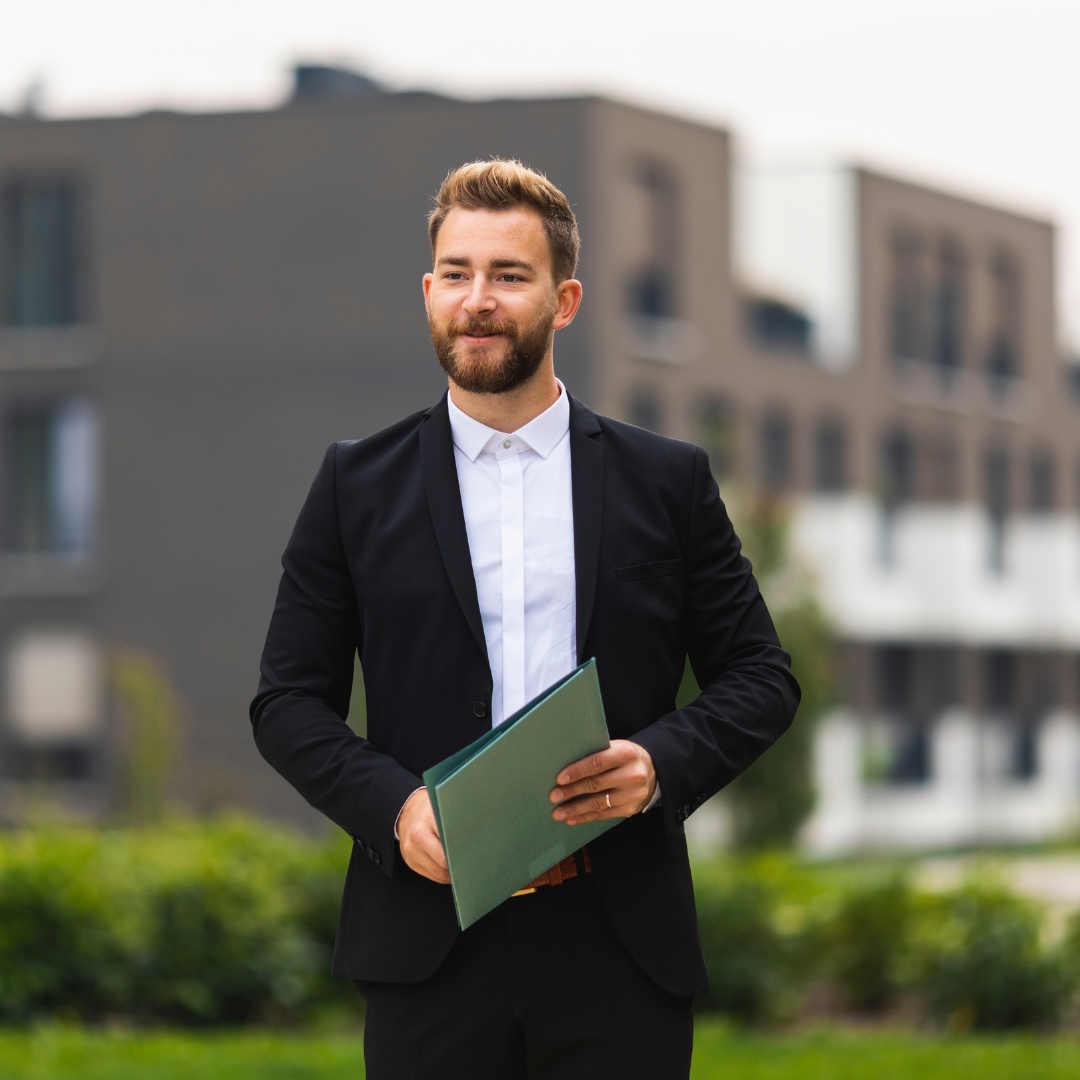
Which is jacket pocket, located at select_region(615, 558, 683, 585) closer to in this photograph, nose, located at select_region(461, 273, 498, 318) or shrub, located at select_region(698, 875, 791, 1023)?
nose, located at select_region(461, 273, 498, 318)

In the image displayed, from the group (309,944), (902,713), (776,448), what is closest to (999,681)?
(902,713)

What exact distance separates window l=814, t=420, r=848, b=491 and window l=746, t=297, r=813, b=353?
1.68 m

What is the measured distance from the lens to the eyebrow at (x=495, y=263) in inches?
93.6

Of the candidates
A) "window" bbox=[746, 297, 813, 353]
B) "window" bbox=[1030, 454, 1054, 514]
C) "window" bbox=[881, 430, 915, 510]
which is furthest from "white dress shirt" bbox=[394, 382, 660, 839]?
"window" bbox=[1030, 454, 1054, 514]

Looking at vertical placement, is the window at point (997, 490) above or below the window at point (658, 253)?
below

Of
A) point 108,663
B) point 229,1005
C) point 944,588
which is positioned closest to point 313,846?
point 229,1005

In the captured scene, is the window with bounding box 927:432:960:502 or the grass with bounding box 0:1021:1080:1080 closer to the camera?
the grass with bounding box 0:1021:1080:1080

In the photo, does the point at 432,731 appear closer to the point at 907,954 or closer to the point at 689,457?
the point at 689,457

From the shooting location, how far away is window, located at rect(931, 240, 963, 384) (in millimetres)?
32688

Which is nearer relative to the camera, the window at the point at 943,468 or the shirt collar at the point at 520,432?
the shirt collar at the point at 520,432

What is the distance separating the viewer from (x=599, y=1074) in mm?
2336

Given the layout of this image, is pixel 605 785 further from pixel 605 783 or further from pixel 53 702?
pixel 53 702

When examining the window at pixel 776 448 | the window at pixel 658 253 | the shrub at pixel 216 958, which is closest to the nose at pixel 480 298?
the shrub at pixel 216 958

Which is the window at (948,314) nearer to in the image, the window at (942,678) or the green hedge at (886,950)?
the window at (942,678)
